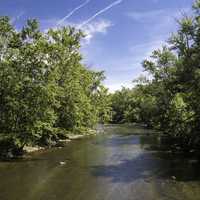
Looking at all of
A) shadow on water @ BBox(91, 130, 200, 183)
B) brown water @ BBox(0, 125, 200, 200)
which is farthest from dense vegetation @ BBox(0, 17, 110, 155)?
shadow on water @ BBox(91, 130, 200, 183)

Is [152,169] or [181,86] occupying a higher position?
[181,86]

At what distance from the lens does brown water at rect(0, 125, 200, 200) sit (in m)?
17.4

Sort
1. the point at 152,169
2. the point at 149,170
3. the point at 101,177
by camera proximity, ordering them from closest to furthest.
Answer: the point at 101,177, the point at 149,170, the point at 152,169

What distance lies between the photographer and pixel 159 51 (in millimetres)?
47656

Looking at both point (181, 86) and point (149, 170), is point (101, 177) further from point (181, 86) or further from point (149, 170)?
point (181, 86)

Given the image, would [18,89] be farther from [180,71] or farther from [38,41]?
[180,71]

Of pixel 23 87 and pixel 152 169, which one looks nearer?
pixel 152 169

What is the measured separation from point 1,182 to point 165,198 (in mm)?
10281

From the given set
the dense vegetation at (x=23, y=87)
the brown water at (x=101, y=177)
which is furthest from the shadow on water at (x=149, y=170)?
the dense vegetation at (x=23, y=87)

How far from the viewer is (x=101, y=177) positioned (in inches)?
845

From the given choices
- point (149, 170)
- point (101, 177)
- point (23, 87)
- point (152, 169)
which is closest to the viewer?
point (101, 177)

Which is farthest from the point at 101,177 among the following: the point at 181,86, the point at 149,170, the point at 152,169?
the point at 181,86

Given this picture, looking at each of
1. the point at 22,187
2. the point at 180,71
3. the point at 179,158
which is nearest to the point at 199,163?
the point at 179,158

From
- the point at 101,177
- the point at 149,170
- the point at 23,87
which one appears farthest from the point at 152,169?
the point at 23,87
